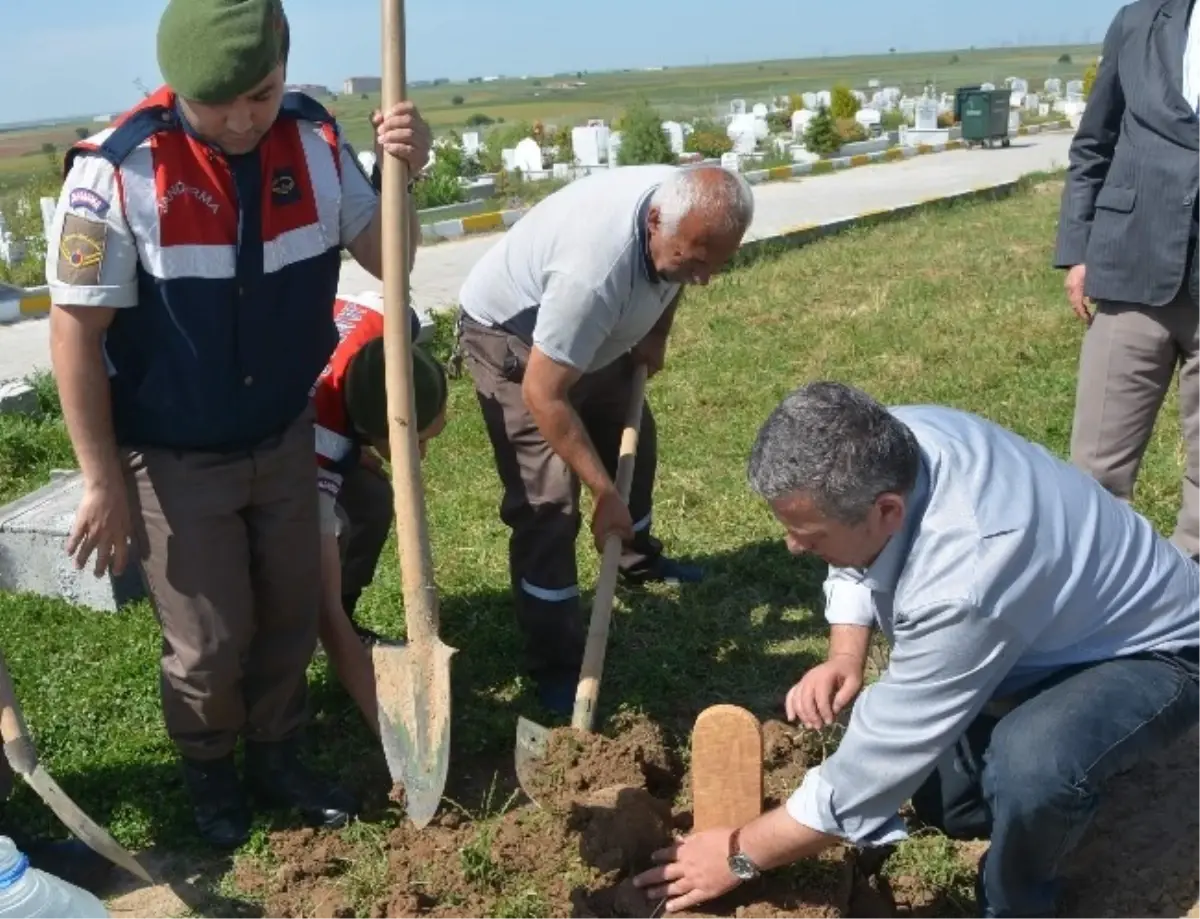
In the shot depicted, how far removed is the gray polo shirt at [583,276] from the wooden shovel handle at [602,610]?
390 millimetres

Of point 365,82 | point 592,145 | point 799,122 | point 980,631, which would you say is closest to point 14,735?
point 980,631

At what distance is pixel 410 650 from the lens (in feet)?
10.1

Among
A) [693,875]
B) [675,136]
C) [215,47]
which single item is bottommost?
[693,875]

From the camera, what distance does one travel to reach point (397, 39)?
2.81 m

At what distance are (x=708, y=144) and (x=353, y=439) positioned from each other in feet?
72.1

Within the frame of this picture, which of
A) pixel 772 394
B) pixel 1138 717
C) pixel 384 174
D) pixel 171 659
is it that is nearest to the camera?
pixel 1138 717

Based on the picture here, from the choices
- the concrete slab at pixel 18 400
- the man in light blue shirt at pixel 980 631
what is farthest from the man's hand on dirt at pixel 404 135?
the concrete slab at pixel 18 400

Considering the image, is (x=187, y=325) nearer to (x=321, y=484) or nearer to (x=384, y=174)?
(x=384, y=174)

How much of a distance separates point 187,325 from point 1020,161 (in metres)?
21.9

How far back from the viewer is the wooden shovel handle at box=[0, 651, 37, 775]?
8.53 feet

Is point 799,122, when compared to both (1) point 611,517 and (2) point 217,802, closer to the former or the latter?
(1) point 611,517

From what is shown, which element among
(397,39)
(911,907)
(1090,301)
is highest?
(397,39)

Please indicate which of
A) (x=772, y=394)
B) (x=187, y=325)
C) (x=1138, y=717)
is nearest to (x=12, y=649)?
(x=187, y=325)

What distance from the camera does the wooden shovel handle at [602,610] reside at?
357cm
